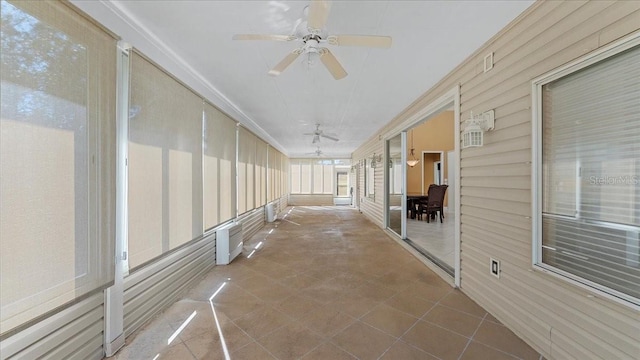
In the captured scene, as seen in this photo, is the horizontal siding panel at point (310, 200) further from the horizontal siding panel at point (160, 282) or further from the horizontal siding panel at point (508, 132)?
the horizontal siding panel at point (508, 132)

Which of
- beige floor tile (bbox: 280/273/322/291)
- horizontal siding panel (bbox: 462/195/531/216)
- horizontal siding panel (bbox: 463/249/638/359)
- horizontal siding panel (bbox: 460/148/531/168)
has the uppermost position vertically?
horizontal siding panel (bbox: 460/148/531/168)

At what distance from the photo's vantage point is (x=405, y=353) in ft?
6.24

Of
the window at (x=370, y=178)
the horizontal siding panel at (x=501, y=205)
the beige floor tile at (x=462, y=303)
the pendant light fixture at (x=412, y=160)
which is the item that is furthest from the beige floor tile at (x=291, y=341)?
→ the pendant light fixture at (x=412, y=160)

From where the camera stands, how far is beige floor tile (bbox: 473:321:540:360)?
1896 mm

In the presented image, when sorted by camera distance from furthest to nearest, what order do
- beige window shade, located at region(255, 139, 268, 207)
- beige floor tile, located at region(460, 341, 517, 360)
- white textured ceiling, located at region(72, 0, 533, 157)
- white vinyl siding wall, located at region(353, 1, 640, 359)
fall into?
beige window shade, located at region(255, 139, 268, 207)
white textured ceiling, located at region(72, 0, 533, 157)
beige floor tile, located at region(460, 341, 517, 360)
white vinyl siding wall, located at region(353, 1, 640, 359)

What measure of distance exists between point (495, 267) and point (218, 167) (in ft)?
12.9

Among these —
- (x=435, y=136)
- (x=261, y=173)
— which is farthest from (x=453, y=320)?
(x=435, y=136)

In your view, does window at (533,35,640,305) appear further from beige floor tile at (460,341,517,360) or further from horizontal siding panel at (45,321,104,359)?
horizontal siding panel at (45,321,104,359)

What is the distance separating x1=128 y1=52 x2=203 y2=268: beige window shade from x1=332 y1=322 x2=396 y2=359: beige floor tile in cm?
195

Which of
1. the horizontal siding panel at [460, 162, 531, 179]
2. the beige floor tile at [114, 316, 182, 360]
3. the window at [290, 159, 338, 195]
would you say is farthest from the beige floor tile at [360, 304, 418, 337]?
the window at [290, 159, 338, 195]

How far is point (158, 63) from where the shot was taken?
8.13 feet

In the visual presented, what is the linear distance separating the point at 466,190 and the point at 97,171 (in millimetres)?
3576

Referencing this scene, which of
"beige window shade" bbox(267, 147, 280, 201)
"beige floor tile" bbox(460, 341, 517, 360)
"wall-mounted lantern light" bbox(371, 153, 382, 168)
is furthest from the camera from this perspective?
"beige window shade" bbox(267, 147, 280, 201)

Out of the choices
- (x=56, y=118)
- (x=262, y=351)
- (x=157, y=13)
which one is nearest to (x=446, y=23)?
(x=157, y=13)
